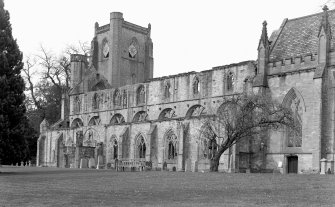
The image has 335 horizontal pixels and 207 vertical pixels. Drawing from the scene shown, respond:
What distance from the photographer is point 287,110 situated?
121 feet

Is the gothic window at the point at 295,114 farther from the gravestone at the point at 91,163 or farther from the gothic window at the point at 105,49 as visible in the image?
the gothic window at the point at 105,49

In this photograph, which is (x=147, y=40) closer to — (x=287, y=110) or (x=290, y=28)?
(x=290, y=28)

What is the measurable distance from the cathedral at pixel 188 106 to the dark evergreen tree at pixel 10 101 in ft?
43.1

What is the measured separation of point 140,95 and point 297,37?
68.7 ft

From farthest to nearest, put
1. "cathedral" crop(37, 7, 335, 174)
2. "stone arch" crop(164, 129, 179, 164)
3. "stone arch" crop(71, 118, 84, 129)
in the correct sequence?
"stone arch" crop(71, 118, 84, 129)
"stone arch" crop(164, 129, 179, 164)
"cathedral" crop(37, 7, 335, 174)

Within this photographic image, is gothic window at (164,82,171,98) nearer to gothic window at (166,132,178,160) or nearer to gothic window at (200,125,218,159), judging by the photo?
gothic window at (166,132,178,160)

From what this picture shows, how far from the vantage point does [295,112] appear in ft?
131

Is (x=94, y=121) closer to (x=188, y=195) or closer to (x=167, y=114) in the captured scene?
(x=167, y=114)

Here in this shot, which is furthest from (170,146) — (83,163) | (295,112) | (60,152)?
(60,152)

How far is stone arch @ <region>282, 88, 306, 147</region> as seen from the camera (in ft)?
130

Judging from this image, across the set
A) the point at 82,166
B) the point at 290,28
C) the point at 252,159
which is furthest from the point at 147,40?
the point at 252,159

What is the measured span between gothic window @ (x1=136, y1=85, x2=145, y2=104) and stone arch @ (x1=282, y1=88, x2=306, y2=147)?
70.4 ft

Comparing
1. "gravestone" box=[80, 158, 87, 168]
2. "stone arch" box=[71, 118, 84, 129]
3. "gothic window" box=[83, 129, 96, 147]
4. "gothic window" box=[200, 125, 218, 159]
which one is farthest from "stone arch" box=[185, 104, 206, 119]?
"stone arch" box=[71, 118, 84, 129]

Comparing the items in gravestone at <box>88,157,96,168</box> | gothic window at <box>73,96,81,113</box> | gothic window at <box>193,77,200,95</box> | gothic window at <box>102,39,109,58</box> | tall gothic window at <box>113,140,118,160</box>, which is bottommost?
gravestone at <box>88,157,96,168</box>
